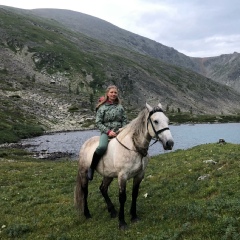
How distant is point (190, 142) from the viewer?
249ft

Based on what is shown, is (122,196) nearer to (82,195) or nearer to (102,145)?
(102,145)

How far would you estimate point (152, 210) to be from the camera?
14.5 metres

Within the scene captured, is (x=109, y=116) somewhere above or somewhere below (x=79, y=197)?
above

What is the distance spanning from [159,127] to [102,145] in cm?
326

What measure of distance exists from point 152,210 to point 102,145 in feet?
13.0

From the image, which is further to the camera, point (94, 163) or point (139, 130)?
point (94, 163)

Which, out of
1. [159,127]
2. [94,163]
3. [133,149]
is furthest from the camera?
[94,163]

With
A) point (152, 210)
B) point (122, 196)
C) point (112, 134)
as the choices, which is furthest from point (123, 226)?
point (112, 134)

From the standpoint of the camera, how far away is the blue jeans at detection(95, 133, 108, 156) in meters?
13.7

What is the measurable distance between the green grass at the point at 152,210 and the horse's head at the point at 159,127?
308 centimetres

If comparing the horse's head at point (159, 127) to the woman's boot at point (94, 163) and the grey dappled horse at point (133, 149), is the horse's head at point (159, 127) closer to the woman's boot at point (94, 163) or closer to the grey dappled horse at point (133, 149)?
the grey dappled horse at point (133, 149)

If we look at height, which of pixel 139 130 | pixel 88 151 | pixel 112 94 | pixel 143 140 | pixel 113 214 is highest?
pixel 112 94

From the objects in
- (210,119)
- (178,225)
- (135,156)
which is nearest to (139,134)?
(135,156)

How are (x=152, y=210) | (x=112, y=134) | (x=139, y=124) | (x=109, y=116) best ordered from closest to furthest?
(x=139, y=124)
(x=112, y=134)
(x=109, y=116)
(x=152, y=210)
